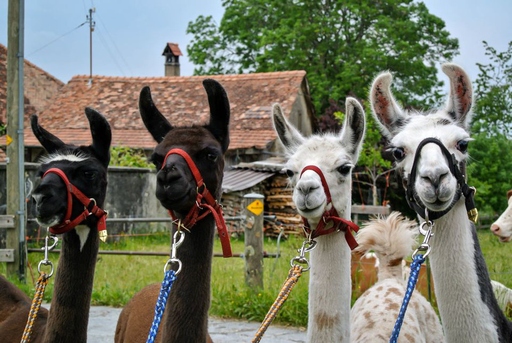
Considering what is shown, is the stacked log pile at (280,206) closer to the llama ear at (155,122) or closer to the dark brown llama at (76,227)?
the dark brown llama at (76,227)

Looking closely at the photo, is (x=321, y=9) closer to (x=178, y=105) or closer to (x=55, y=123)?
(x=178, y=105)

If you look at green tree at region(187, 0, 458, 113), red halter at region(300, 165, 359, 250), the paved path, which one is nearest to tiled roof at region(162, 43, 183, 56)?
green tree at region(187, 0, 458, 113)

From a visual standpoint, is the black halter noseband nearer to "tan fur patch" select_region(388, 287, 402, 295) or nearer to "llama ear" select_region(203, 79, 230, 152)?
"llama ear" select_region(203, 79, 230, 152)

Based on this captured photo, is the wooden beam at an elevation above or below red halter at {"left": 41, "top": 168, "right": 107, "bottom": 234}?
below

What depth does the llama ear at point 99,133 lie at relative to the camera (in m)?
3.47

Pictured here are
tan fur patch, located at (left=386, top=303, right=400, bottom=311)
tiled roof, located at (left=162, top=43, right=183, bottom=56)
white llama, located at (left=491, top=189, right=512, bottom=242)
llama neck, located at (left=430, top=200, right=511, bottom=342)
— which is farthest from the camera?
tiled roof, located at (left=162, top=43, right=183, bottom=56)

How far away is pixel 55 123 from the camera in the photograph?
23188mm

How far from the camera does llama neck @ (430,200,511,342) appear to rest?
2.72 m

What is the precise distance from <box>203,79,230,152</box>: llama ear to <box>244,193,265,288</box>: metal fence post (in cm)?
396

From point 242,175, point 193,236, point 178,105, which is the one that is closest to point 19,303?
point 193,236

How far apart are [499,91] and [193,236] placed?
Answer: 25622 mm

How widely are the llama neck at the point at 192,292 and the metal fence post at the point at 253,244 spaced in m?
4.03

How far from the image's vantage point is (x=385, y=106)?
10.8 feet

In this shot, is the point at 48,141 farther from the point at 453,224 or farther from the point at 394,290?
the point at 394,290
